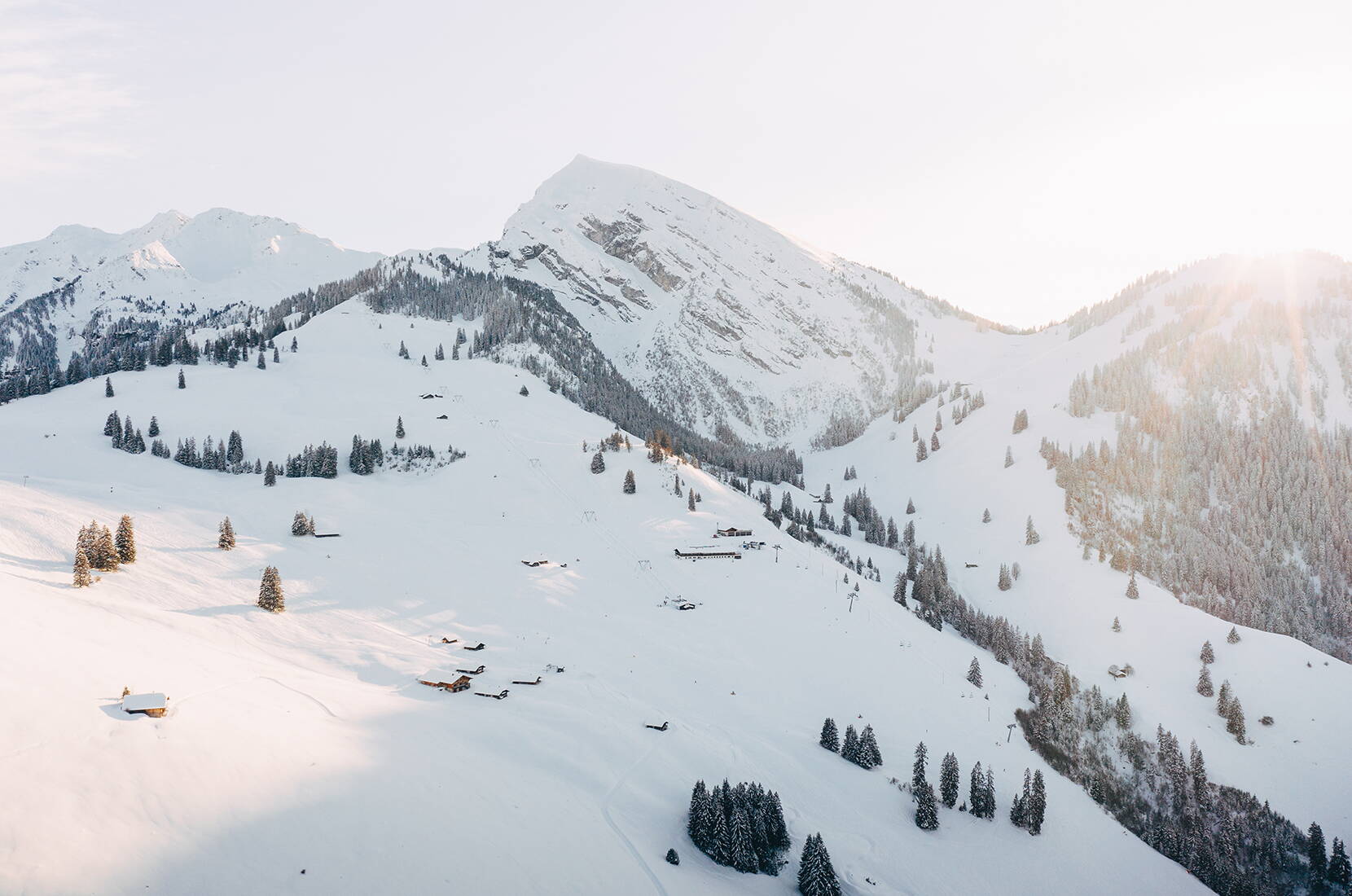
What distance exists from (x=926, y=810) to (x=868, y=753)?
5.95 m

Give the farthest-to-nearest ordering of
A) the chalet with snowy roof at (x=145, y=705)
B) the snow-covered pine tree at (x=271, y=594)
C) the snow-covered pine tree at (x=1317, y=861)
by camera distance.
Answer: the snow-covered pine tree at (x=1317, y=861) → the snow-covered pine tree at (x=271, y=594) → the chalet with snowy roof at (x=145, y=705)

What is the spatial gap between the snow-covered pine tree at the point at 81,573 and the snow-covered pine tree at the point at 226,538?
1446 cm

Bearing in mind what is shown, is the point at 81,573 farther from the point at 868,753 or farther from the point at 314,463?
the point at 868,753

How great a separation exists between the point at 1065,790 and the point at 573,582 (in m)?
54.1

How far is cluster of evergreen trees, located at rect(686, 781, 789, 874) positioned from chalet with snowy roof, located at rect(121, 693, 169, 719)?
1153 inches

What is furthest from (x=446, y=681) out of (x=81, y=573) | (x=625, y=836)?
(x=81, y=573)

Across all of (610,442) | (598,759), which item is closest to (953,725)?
(598,759)

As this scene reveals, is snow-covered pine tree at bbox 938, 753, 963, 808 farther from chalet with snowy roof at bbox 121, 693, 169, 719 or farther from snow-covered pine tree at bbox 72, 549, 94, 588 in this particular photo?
snow-covered pine tree at bbox 72, 549, 94, 588

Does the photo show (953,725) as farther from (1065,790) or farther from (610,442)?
(610,442)

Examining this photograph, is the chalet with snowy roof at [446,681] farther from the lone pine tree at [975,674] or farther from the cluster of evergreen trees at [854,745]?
the lone pine tree at [975,674]

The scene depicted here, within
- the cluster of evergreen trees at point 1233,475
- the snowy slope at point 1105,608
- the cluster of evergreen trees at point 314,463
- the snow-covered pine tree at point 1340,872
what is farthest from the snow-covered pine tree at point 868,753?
the cluster of evergreen trees at point 1233,475

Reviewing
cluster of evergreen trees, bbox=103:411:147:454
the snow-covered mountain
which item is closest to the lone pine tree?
the snow-covered mountain

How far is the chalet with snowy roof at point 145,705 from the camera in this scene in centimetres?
3206

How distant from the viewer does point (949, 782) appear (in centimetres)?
5509
